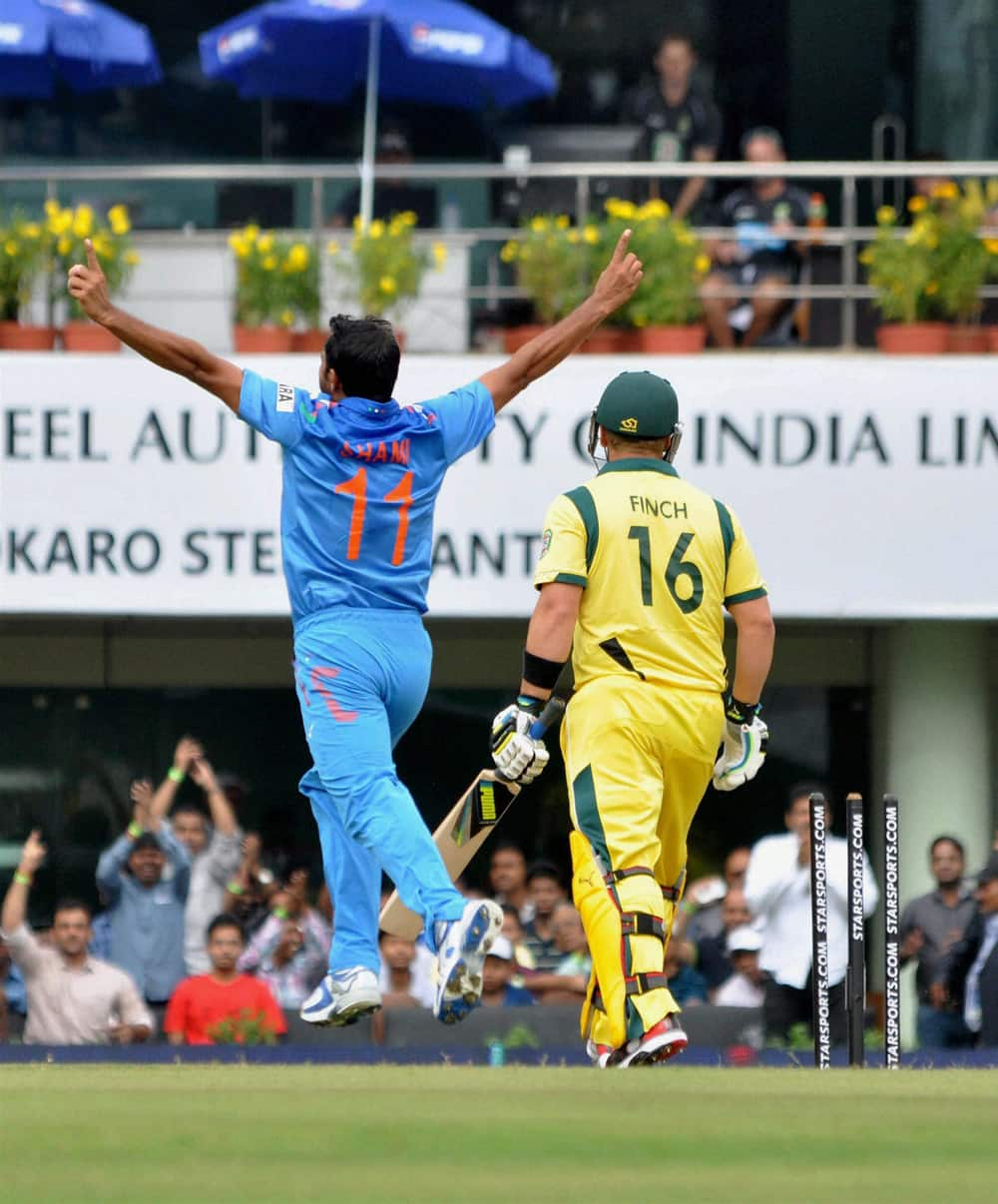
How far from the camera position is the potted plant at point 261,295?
14.0 m

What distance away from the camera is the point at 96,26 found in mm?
15078

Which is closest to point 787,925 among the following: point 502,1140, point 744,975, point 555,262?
point 744,975

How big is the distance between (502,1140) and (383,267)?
9627 mm

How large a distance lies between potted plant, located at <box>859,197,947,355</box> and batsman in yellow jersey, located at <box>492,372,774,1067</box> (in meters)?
7.00

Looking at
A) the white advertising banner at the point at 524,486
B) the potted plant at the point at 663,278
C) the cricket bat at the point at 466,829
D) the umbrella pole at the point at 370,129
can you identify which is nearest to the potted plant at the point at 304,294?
the umbrella pole at the point at 370,129

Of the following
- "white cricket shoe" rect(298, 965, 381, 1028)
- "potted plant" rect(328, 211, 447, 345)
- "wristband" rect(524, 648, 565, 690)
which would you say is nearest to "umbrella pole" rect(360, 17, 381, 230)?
"potted plant" rect(328, 211, 447, 345)

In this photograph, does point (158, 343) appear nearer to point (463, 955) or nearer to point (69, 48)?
point (463, 955)

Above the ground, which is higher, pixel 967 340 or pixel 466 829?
pixel 967 340

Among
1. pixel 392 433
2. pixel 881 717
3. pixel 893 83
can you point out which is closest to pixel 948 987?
pixel 881 717

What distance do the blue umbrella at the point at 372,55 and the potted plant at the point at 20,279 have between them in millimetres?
1775

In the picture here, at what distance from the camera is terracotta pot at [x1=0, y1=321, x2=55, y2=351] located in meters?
14.5

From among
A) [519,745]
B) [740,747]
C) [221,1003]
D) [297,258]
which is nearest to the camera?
[519,745]

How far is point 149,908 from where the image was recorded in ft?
43.7

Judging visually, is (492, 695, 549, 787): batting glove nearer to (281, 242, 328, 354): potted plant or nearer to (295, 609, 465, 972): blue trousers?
(295, 609, 465, 972): blue trousers
